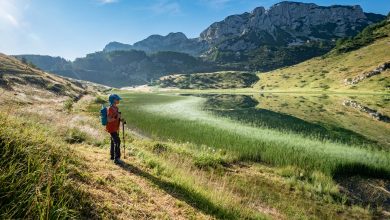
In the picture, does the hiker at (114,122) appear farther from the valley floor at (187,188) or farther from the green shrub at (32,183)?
the green shrub at (32,183)

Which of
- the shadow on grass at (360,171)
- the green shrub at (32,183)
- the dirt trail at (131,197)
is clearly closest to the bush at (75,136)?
the dirt trail at (131,197)

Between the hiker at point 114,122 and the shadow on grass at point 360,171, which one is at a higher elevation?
the hiker at point 114,122

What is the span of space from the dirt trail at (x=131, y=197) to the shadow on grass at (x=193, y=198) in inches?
14.6

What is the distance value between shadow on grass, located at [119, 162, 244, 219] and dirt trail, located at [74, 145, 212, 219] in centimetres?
37

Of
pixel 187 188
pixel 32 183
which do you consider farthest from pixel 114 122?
pixel 32 183

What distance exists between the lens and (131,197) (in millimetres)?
11766

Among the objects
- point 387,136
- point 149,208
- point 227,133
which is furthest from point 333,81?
point 149,208

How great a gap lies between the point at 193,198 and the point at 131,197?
295 centimetres

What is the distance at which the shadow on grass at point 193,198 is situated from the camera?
12922mm

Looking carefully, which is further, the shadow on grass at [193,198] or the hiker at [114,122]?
the hiker at [114,122]

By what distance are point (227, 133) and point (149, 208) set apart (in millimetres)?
23689

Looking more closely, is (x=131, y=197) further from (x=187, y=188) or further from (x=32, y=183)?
(x=32, y=183)

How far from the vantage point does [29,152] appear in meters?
9.39

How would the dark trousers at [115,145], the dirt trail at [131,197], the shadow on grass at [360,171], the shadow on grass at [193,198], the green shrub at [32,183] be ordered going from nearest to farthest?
1. the green shrub at [32,183]
2. the dirt trail at [131,197]
3. the shadow on grass at [193,198]
4. the dark trousers at [115,145]
5. the shadow on grass at [360,171]
